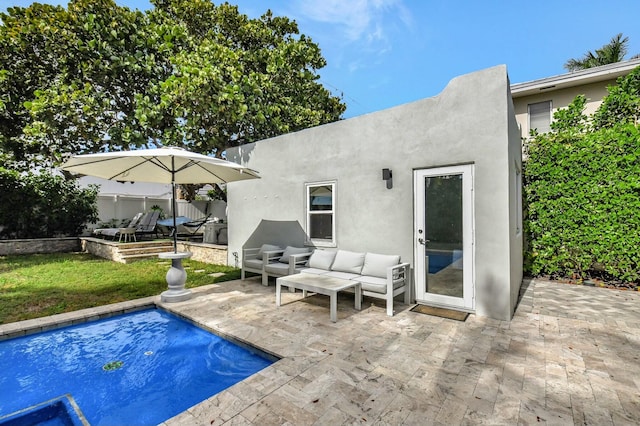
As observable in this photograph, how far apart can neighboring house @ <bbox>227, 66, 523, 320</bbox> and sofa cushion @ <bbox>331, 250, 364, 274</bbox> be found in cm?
33

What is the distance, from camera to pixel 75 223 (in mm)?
14406

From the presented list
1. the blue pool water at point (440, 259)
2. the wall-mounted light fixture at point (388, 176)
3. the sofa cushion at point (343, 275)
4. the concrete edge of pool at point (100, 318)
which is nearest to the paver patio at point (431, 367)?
the concrete edge of pool at point (100, 318)

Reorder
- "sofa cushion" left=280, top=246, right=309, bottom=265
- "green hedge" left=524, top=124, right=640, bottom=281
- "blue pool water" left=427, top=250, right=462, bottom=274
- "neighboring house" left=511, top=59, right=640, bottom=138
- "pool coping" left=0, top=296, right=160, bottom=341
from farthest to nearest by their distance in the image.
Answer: "neighboring house" left=511, top=59, right=640, bottom=138, "sofa cushion" left=280, top=246, right=309, bottom=265, "green hedge" left=524, top=124, right=640, bottom=281, "blue pool water" left=427, top=250, right=462, bottom=274, "pool coping" left=0, top=296, right=160, bottom=341

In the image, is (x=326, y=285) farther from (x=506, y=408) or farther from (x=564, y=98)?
(x=564, y=98)

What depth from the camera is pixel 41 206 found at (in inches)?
517

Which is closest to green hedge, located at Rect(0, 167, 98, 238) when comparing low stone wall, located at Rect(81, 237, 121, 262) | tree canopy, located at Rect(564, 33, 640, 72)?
low stone wall, located at Rect(81, 237, 121, 262)

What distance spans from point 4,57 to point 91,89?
2770 mm

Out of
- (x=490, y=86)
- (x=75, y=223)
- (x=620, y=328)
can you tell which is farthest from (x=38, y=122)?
(x=620, y=328)

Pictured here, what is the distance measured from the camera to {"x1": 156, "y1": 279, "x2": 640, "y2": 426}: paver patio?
2633 millimetres

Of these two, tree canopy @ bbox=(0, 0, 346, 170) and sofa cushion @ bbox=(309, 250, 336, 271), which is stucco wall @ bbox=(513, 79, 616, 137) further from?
sofa cushion @ bbox=(309, 250, 336, 271)

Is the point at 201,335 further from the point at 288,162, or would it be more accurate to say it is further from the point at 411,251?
the point at 288,162

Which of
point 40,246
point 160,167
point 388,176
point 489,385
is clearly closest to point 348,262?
point 388,176

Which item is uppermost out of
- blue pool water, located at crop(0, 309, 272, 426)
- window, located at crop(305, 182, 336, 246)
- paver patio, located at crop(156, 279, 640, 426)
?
window, located at crop(305, 182, 336, 246)

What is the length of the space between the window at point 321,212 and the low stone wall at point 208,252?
409 centimetres
